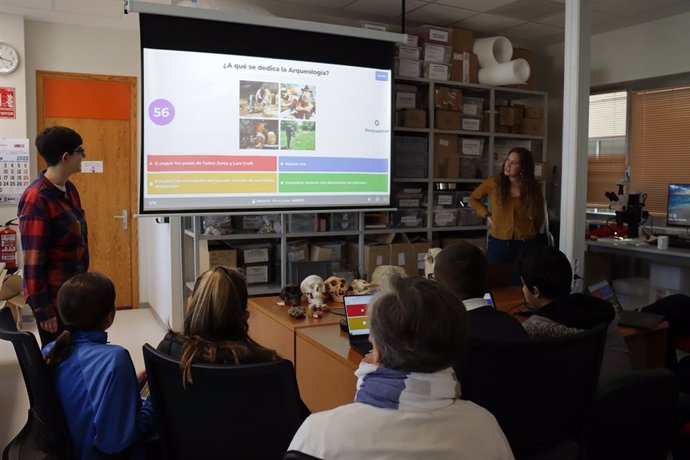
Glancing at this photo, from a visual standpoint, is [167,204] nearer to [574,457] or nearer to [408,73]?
[408,73]

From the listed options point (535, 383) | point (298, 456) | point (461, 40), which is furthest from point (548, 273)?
point (461, 40)

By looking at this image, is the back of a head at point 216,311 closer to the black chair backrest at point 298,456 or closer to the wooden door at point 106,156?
the black chair backrest at point 298,456

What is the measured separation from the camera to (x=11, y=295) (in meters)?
4.62

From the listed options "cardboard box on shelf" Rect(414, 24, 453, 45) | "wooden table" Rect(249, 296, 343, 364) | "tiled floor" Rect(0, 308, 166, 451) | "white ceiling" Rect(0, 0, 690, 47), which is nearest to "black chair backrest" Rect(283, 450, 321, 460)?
"wooden table" Rect(249, 296, 343, 364)

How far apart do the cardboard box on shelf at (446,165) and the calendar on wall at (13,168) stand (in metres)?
3.62

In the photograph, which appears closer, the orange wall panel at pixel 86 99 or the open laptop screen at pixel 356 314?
the open laptop screen at pixel 356 314

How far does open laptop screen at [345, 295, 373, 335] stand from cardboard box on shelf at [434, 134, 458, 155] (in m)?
2.93

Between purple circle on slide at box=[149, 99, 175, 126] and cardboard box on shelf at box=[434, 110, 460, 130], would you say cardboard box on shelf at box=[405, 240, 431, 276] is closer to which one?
cardboard box on shelf at box=[434, 110, 460, 130]

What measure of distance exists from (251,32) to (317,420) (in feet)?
11.0

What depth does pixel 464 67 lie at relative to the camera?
16.8 feet

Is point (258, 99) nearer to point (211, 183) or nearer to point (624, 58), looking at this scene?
point (211, 183)

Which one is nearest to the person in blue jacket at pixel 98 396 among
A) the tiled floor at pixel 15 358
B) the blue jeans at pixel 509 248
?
the tiled floor at pixel 15 358

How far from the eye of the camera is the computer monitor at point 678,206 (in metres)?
4.62

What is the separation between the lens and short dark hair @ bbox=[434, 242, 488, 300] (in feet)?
6.14
